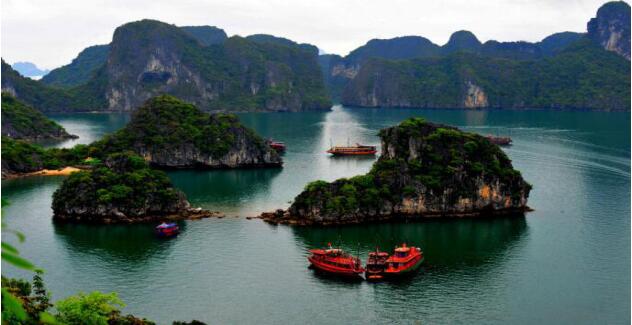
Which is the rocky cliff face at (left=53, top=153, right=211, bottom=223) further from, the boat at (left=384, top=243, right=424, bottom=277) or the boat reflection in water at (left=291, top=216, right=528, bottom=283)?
the boat at (left=384, top=243, right=424, bottom=277)

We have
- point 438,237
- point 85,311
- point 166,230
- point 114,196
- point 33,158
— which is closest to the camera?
point 85,311

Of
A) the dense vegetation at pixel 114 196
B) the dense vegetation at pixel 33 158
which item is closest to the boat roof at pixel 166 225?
the dense vegetation at pixel 114 196

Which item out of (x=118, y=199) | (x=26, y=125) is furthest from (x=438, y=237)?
(x=26, y=125)

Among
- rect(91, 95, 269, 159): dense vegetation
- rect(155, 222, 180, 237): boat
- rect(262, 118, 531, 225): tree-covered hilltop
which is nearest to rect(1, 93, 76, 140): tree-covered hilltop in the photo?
rect(91, 95, 269, 159): dense vegetation

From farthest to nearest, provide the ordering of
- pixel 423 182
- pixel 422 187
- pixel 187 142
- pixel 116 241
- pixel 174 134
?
1. pixel 174 134
2. pixel 187 142
3. pixel 423 182
4. pixel 422 187
5. pixel 116 241

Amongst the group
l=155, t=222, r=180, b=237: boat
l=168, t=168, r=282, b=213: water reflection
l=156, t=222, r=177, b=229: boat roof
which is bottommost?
l=155, t=222, r=180, b=237: boat

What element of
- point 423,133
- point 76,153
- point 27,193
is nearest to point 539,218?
point 423,133

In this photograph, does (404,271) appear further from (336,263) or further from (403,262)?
(336,263)

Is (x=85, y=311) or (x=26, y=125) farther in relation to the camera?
(x=26, y=125)
